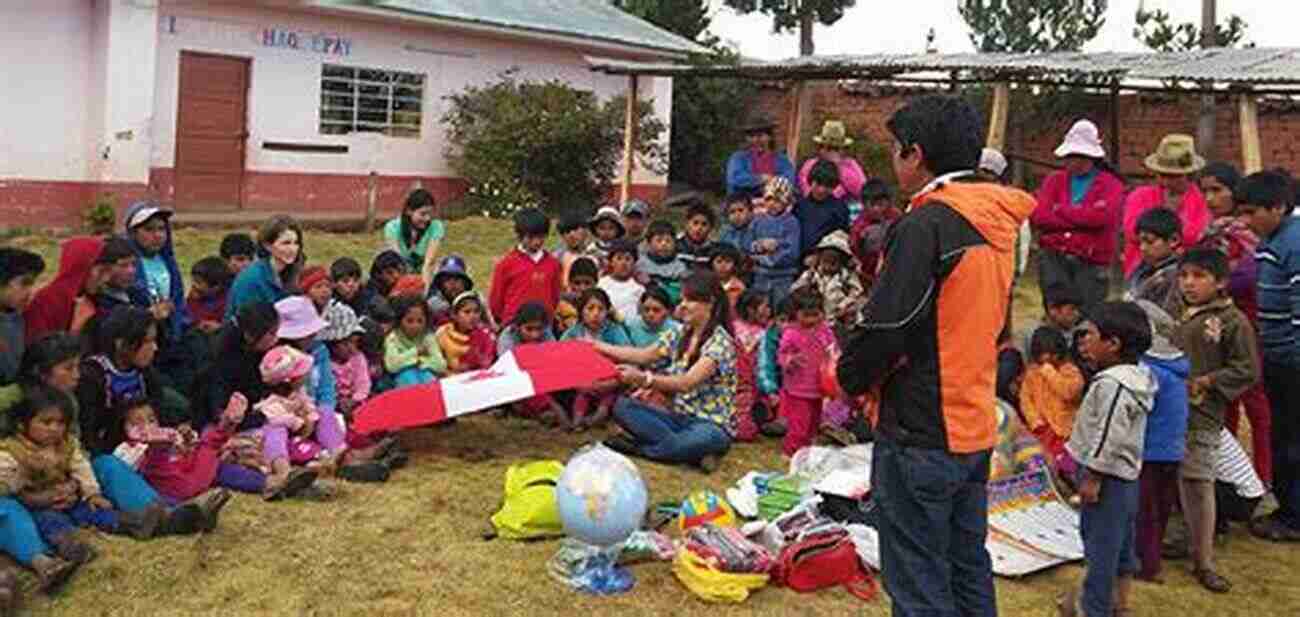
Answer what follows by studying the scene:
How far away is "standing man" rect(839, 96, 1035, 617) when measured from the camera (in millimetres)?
3125

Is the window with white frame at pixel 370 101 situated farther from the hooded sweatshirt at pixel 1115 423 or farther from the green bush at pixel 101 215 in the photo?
the hooded sweatshirt at pixel 1115 423

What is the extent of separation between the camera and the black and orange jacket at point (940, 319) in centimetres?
311

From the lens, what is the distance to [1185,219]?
6.43m

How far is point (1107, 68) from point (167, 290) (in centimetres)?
731

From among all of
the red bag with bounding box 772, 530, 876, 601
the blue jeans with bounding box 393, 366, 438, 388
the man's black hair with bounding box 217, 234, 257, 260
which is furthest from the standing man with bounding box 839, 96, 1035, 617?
the man's black hair with bounding box 217, 234, 257, 260

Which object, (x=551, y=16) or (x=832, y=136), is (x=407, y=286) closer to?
(x=832, y=136)

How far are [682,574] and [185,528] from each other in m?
1.98

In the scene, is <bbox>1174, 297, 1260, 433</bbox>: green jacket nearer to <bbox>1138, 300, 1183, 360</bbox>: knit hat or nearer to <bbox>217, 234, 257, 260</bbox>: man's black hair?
<bbox>1138, 300, 1183, 360</bbox>: knit hat

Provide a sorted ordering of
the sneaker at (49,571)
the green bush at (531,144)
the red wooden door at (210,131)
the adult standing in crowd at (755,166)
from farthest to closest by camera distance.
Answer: the green bush at (531,144) → the red wooden door at (210,131) → the adult standing in crowd at (755,166) → the sneaker at (49,571)

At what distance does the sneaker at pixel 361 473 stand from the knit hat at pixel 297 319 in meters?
0.70

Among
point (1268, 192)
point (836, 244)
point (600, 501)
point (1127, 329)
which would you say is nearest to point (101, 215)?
point (836, 244)

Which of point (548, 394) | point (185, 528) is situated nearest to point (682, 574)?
point (185, 528)

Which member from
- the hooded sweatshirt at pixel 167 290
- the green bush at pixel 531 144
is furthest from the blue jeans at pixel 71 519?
the green bush at pixel 531 144

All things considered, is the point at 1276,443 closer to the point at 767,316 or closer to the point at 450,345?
the point at 767,316
